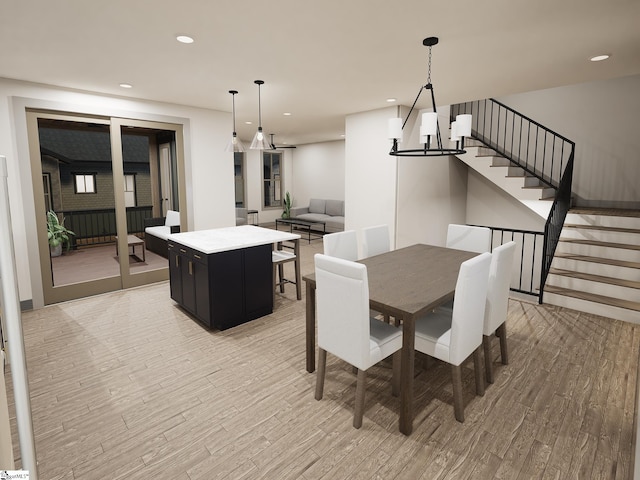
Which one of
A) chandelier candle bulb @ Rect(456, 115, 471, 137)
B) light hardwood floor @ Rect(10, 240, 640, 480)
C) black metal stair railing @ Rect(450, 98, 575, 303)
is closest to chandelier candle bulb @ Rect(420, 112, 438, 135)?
chandelier candle bulb @ Rect(456, 115, 471, 137)

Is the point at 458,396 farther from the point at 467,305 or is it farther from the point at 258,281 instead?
the point at 258,281

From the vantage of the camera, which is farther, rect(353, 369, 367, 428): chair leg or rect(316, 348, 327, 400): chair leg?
rect(316, 348, 327, 400): chair leg

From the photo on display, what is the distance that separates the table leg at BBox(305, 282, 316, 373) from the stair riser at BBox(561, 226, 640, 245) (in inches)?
165

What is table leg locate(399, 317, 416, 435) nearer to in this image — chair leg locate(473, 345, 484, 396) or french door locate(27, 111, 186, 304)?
chair leg locate(473, 345, 484, 396)

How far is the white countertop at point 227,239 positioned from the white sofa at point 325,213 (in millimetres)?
4712

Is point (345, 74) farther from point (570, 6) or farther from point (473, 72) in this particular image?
point (570, 6)

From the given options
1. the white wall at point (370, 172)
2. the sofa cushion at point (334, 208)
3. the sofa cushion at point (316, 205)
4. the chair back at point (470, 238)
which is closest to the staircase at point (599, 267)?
the chair back at point (470, 238)

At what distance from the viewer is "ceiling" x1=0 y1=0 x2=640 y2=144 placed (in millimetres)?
2281

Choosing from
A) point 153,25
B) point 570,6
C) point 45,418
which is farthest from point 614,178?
point 45,418

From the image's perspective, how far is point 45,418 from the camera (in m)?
2.27

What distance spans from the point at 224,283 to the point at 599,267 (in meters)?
4.41

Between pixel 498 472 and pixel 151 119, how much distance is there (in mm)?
5238

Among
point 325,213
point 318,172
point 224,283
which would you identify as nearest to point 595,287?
point 224,283

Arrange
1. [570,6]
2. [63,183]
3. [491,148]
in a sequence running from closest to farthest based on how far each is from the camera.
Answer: [570,6] < [491,148] < [63,183]
